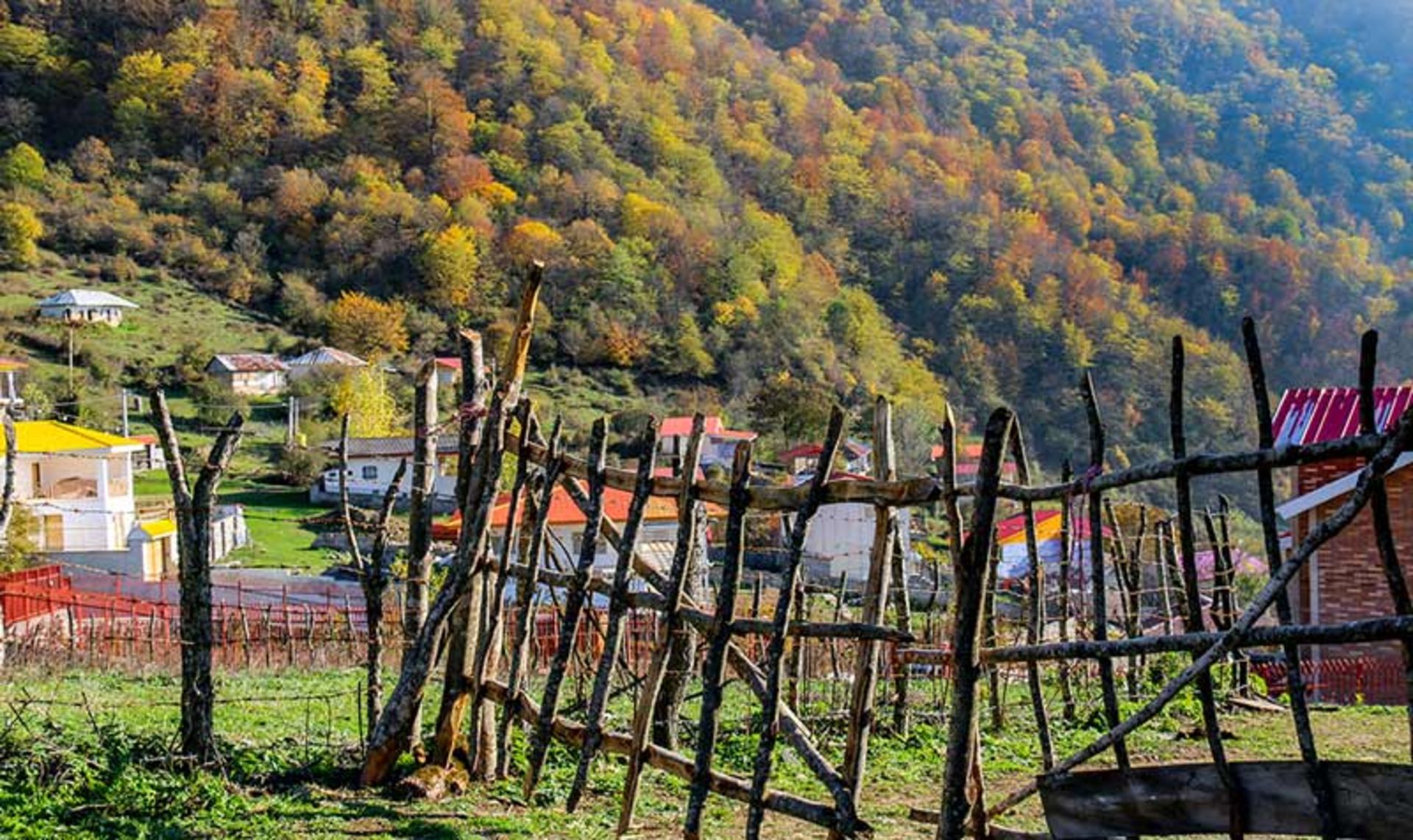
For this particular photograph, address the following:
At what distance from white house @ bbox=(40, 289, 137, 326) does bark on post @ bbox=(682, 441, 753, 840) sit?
63088mm

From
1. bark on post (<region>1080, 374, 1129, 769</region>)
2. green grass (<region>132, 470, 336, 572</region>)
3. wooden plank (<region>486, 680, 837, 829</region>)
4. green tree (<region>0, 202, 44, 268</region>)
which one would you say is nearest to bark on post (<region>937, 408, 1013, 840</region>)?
bark on post (<region>1080, 374, 1129, 769</region>)

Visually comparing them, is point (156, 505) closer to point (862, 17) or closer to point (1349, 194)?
point (1349, 194)

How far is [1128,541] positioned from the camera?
1429 centimetres

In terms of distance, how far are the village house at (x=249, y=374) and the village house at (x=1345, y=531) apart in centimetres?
4863

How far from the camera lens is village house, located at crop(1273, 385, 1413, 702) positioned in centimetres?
1556

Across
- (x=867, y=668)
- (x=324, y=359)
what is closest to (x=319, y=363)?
(x=324, y=359)

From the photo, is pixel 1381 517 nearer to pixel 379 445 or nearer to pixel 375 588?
pixel 375 588

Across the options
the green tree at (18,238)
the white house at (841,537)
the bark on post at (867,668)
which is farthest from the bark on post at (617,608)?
the green tree at (18,238)

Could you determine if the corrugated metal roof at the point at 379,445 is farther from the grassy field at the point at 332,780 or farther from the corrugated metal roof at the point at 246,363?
the grassy field at the point at 332,780

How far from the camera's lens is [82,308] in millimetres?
62844

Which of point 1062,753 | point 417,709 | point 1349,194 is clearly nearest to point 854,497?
point 417,709

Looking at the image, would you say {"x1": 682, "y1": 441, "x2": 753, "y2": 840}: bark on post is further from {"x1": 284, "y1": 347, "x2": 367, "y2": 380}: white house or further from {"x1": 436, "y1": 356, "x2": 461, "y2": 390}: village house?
{"x1": 284, "y1": 347, "x2": 367, "y2": 380}: white house

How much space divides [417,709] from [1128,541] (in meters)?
8.72

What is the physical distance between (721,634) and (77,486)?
30.4 m
